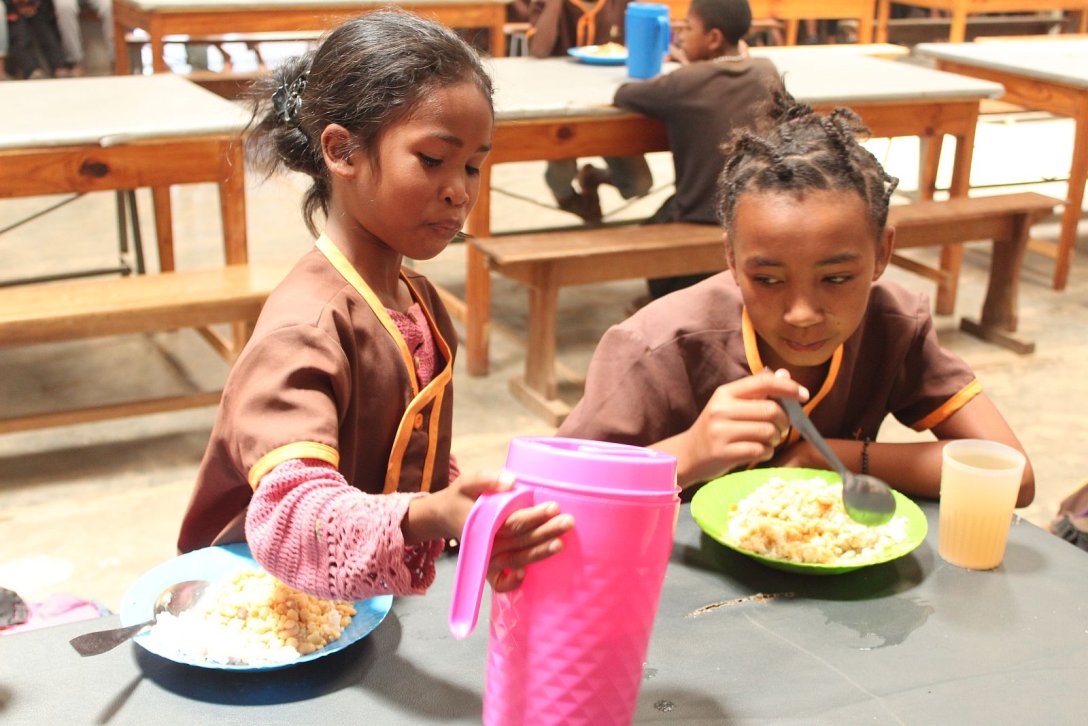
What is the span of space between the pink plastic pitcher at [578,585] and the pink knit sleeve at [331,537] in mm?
104

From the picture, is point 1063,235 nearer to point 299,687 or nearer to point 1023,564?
point 1023,564

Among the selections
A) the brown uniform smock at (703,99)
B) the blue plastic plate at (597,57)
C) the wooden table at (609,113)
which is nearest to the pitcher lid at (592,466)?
the wooden table at (609,113)

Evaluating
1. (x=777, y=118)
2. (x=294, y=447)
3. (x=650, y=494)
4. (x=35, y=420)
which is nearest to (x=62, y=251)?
(x=35, y=420)

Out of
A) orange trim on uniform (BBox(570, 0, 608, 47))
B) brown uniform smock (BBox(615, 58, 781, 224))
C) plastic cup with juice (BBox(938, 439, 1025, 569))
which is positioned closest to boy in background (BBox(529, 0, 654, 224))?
orange trim on uniform (BBox(570, 0, 608, 47))

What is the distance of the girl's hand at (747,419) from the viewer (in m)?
1.07

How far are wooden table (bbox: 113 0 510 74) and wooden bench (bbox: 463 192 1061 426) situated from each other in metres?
1.20

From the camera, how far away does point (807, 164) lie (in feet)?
4.57

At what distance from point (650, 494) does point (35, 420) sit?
8.49 ft

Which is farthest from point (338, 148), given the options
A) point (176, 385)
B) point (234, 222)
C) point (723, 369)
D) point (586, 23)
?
point (586, 23)

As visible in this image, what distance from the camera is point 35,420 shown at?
118 inches

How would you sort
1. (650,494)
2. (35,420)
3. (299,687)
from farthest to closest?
(35,420) → (299,687) → (650,494)

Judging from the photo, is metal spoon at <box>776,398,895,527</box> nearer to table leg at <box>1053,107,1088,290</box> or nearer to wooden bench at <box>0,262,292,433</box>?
wooden bench at <box>0,262,292,433</box>

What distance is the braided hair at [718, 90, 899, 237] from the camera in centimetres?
139

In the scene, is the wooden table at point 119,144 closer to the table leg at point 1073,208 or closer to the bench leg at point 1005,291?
the bench leg at point 1005,291
